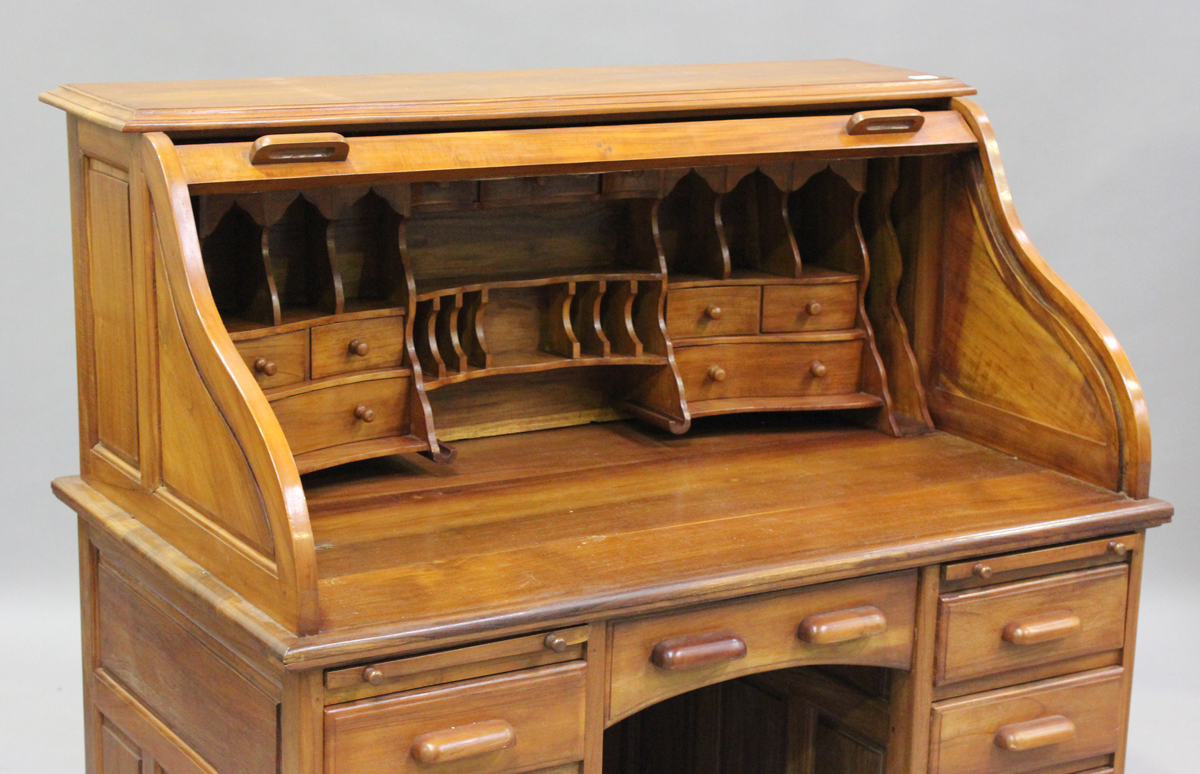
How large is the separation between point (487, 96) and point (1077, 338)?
1106 mm

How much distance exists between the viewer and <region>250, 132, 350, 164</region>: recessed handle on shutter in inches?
93.7

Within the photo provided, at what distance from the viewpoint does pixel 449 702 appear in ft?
7.47

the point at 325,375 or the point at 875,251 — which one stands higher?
the point at 875,251

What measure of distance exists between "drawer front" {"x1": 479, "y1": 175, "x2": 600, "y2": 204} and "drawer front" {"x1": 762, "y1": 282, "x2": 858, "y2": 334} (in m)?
0.44

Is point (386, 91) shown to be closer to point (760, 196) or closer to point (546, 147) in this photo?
point (546, 147)

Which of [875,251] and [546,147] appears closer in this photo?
[546,147]

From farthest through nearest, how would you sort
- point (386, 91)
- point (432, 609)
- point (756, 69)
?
1. point (756, 69)
2. point (386, 91)
3. point (432, 609)

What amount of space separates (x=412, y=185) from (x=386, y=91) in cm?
17

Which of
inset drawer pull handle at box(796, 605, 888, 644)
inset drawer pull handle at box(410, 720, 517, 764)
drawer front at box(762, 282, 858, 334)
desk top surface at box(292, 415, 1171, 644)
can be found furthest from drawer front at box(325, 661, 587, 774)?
drawer front at box(762, 282, 858, 334)

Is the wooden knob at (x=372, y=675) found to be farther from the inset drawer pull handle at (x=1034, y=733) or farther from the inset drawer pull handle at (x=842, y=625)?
the inset drawer pull handle at (x=1034, y=733)

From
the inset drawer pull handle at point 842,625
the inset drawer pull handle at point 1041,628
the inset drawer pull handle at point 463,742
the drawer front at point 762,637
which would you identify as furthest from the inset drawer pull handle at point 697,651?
the inset drawer pull handle at point 1041,628

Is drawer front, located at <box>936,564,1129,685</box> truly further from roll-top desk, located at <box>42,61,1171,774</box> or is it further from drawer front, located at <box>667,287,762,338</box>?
drawer front, located at <box>667,287,762,338</box>

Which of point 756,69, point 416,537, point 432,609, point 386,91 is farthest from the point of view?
point 756,69

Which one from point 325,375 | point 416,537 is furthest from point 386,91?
point 416,537
